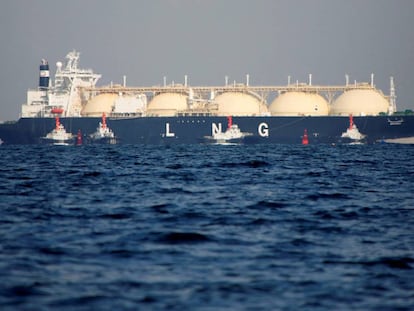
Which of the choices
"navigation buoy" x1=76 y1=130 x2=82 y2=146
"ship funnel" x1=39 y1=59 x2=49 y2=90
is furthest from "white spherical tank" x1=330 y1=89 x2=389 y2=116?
"ship funnel" x1=39 y1=59 x2=49 y2=90

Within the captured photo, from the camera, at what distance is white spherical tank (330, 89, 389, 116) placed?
402 feet

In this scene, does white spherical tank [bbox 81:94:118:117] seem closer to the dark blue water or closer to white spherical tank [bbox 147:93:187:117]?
white spherical tank [bbox 147:93:187:117]

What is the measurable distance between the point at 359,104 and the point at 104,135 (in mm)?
36916

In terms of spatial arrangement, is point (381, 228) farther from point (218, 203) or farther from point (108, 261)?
point (108, 261)

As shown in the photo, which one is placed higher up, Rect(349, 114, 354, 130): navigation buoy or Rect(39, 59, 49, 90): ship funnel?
Rect(39, 59, 49, 90): ship funnel

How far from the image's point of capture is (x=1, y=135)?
5113 inches

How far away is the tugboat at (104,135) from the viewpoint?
118 m

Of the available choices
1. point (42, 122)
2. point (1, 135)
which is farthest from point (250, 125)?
point (1, 135)

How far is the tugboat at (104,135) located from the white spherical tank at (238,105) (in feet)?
53.6

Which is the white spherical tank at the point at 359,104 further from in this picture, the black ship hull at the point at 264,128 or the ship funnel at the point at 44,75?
the ship funnel at the point at 44,75

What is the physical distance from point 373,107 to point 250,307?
378 feet

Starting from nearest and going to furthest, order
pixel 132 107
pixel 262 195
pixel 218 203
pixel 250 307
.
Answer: pixel 250 307, pixel 218 203, pixel 262 195, pixel 132 107

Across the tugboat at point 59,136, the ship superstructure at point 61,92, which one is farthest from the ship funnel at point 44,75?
the tugboat at point 59,136

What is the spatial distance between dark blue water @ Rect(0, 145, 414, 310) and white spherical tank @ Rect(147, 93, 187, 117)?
3860 inches
